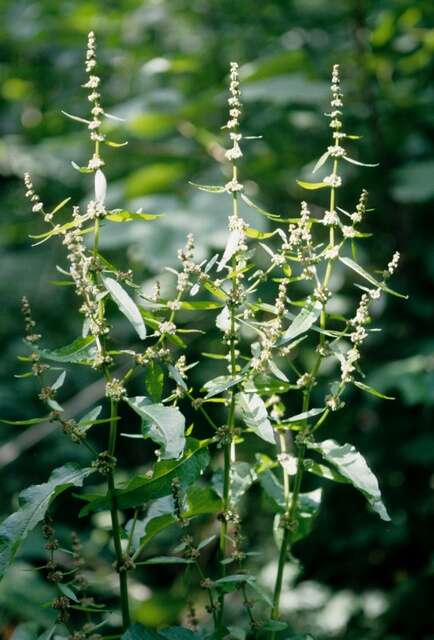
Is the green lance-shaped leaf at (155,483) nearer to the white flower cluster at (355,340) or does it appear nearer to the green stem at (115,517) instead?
the green stem at (115,517)

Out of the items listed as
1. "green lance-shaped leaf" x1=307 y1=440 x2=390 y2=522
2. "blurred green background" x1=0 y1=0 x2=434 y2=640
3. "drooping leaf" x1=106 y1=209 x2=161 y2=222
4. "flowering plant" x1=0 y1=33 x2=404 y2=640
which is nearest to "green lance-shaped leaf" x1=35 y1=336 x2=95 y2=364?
"flowering plant" x1=0 y1=33 x2=404 y2=640

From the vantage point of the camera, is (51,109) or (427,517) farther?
(51,109)

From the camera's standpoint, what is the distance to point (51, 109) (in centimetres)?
276

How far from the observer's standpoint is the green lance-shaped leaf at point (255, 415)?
622 millimetres

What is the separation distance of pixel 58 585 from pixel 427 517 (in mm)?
1702

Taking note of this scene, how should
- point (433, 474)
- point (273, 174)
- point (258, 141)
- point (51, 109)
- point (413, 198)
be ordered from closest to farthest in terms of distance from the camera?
point (413, 198)
point (273, 174)
point (433, 474)
point (258, 141)
point (51, 109)

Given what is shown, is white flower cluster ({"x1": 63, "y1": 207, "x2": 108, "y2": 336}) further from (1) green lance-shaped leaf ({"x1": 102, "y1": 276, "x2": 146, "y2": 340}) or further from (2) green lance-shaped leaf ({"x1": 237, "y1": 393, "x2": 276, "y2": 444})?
(2) green lance-shaped leaf ({"x1": 237, "y1": 393, "x2": 276, "y2": 444})

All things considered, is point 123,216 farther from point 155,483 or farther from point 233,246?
point 155,483

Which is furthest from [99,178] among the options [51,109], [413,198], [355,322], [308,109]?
[51,109]

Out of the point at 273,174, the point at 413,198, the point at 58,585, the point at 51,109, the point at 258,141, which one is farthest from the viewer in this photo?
the point at 51,109

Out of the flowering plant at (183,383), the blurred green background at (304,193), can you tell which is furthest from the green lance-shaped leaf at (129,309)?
the blurred green background at (304,193)

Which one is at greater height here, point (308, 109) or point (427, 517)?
point (308, 109)

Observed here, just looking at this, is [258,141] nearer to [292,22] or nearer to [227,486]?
[292,22]

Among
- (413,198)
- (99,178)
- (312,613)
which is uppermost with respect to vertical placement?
(413,198)
